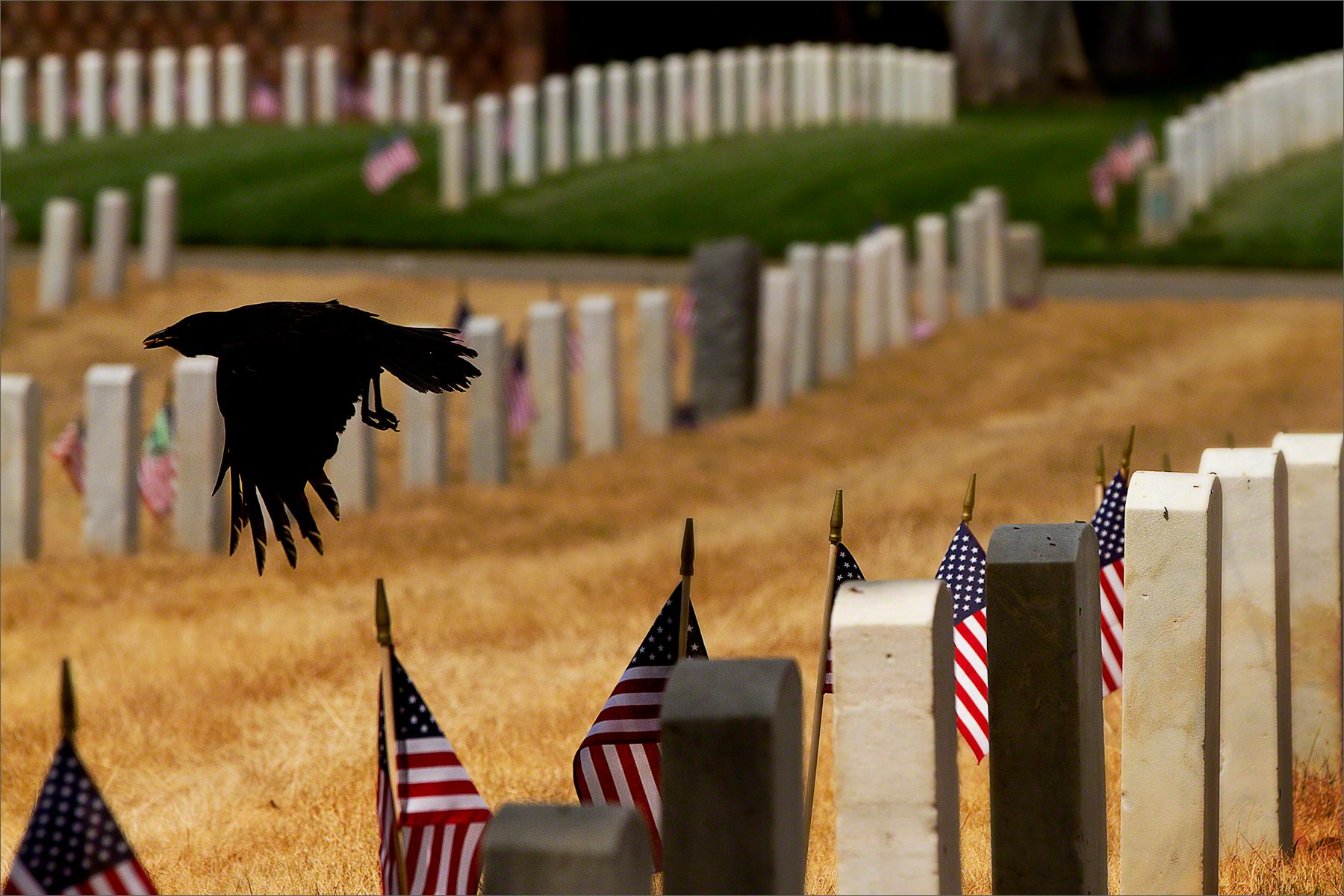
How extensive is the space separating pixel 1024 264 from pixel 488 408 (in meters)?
5.59

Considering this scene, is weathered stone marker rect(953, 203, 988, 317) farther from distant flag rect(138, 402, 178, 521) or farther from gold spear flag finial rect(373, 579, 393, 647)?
gold spear flag finial rect(373, 579, 393, 647)

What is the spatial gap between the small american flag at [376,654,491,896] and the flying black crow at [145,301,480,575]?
1020mm

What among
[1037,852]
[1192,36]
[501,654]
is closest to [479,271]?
[501,654]

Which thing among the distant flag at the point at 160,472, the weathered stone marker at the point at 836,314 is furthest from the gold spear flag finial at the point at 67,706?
the weathered stone marker at the point at 836,314

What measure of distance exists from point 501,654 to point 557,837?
4.61 meters

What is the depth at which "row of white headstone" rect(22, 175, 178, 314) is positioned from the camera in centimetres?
1391

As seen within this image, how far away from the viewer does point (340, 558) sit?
8.81 meters

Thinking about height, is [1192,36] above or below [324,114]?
above

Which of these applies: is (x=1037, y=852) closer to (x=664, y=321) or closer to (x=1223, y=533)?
(x=1223, y=533)

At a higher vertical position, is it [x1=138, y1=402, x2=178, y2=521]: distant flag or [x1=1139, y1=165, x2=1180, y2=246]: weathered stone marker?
[x1=1139, y1=165, x2=1180, y2=246]: weathered stone marker

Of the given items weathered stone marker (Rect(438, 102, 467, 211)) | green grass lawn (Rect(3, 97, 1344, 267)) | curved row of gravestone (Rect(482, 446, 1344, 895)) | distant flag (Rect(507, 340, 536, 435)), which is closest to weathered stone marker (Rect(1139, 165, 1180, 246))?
green grass lawn (Rect(3, 97, 1344, 267))

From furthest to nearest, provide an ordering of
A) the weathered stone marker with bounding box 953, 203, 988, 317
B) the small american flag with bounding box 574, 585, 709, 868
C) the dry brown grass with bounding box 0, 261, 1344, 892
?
1. the weathered stone marker with bounding box 953, 203, 988, 317
2. the dry brown grass with bounding box 0, 261, 1344, 892
3. the small american flag with bounding box 574, 585, 709, 868

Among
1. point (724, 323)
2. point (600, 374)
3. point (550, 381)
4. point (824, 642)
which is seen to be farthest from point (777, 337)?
point (824, 642)

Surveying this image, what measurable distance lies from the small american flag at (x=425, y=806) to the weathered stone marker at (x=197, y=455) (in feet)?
18.4
